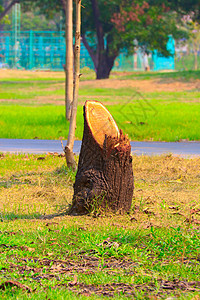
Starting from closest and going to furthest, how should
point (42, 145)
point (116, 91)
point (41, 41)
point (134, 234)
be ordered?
point (134, 234), point (42, 145), point (116, 91), point (41, 41)

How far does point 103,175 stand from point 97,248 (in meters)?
1.30

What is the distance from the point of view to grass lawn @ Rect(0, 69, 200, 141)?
13.8m

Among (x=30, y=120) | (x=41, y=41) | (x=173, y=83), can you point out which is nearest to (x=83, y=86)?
(x=173, y=83)

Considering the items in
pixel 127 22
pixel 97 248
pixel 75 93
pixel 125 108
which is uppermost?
pixel 127 22

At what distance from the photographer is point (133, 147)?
11.7 m

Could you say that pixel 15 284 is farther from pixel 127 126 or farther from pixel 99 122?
pixel 127 126

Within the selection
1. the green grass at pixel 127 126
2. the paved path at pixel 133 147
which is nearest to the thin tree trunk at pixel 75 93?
the paved path at pixel 133 147

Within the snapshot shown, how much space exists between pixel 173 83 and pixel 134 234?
1070 inches

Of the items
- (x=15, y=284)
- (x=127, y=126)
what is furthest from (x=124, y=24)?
(x=15, y=284)

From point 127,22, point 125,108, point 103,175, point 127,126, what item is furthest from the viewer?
point 127,22

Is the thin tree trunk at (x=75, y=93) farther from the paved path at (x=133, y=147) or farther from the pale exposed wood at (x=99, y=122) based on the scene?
the paved path at (x=133, y=147)

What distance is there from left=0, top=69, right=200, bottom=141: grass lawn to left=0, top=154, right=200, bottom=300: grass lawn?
4.44 ft

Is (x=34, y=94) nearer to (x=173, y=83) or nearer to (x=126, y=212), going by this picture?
(x=173, y=83)

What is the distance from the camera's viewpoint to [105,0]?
1359 inches
